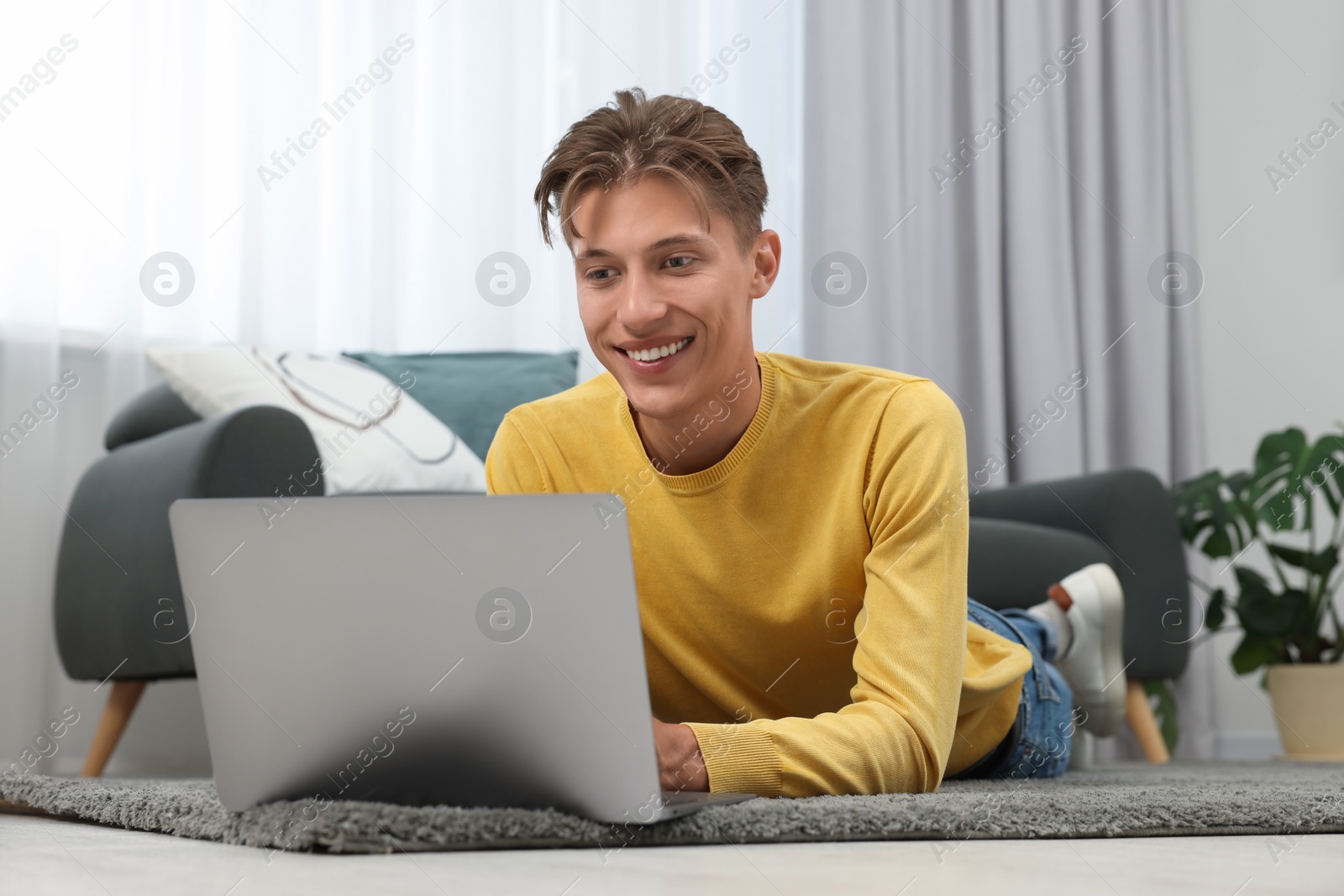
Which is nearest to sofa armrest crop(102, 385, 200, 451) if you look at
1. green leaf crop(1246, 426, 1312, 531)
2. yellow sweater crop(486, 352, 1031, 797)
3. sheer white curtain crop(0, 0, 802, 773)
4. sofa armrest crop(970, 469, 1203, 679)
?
sheer white curtain crop(0, 0, 802, 773)

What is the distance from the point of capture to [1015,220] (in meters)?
2.95

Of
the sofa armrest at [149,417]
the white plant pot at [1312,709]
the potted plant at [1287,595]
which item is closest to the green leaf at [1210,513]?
the potted plant at [1287,595]

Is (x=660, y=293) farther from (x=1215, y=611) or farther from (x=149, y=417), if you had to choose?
(x=1215, y=611)

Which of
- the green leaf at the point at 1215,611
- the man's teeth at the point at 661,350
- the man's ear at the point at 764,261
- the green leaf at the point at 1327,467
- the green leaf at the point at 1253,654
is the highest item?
the man's ear at the point at 764,261

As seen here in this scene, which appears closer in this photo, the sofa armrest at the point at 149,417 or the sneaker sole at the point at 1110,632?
the sneaker sole at the point at 1110,632

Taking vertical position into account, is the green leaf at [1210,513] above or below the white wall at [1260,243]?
below

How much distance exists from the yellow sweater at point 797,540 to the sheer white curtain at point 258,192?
1.30 metres

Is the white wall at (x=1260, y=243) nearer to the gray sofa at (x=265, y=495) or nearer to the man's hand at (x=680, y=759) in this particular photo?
the gray sofa at (x=265, y=495)

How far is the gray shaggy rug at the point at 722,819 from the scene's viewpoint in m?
0.70

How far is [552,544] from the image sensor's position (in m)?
0.65

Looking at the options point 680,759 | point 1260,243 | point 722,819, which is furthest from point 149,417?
point 1260,243

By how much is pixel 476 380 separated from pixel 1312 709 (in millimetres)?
1693

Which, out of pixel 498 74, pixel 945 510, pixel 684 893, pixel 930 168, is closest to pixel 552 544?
pixel 684 893

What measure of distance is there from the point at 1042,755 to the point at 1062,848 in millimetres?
765
